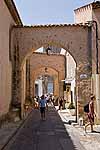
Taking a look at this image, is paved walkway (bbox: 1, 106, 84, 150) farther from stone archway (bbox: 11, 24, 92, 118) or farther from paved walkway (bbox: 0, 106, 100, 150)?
stone archway (bbox: 11, 24, 92, 118)

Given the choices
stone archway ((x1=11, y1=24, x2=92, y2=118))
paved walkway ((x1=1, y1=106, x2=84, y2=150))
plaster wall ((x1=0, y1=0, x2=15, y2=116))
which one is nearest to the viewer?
paved walkway ((x1=1, y1=106, x2=84, y2=150))

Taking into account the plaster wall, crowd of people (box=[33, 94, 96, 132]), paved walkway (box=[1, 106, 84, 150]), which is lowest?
paved walkway (box=[1, 106, 84, 150])

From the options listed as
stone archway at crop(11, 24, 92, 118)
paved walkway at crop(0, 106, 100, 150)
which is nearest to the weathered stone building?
stone archway at crop(11, 24, 92, 118)

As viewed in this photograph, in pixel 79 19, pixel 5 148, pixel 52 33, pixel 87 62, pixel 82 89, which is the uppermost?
pixel 79 19

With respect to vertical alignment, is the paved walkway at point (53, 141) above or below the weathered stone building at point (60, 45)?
below

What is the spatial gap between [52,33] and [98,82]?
A: 11.9 ft

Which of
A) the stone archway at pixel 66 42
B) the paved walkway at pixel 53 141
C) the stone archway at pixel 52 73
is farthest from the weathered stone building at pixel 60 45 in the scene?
the stone archway at pixel 52 73

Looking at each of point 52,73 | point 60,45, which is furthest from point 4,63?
point 52,73

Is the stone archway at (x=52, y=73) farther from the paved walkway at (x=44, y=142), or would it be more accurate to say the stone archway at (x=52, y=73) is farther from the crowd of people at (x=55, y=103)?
the paved walkway at (x=44, y=142)

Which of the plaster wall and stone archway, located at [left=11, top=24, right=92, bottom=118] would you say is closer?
the plaster wall

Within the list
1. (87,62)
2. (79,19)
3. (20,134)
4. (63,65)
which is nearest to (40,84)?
(63,65)

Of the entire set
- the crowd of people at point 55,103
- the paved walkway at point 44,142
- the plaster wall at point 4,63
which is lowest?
the paved walkway at point 44,142

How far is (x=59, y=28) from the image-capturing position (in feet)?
67.3

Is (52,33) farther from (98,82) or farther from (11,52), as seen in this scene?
(98,82)
